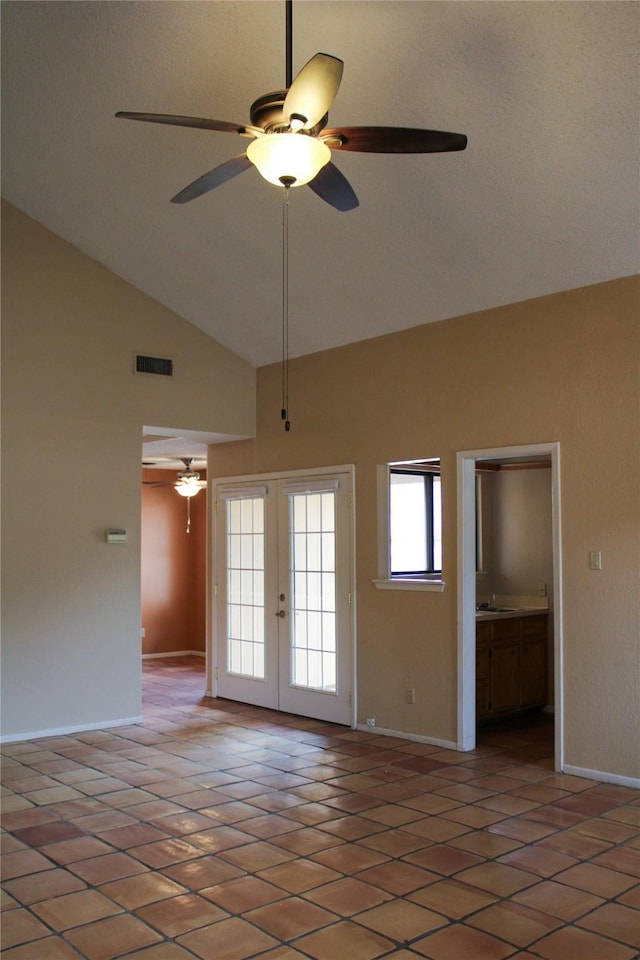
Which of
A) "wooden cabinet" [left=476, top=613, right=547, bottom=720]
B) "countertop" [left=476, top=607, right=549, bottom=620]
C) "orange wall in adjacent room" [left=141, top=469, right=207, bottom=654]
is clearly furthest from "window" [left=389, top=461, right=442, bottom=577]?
"orange wall in adjacent room" [left=141, top=469, right=207, bottom=654]

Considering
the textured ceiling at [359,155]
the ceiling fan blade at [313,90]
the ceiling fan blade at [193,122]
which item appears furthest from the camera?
the textured ceiling at [359,155]

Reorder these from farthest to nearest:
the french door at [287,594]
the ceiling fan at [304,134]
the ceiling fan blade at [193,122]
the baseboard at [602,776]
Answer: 1. the french door at [287,594]
2. the baseboard at [602,776]
3. the ceiling fan blade at [193,122]
4. the ceiling fan at [304,134]

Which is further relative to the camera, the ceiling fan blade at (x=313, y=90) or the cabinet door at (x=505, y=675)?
the cabinet door at (x=505, y=675)

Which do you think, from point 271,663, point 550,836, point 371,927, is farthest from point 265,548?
point 371,927

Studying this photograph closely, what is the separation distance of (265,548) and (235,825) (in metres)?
3.44

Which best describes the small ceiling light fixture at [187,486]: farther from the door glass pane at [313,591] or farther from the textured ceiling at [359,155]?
the textured ceiling at [359,155]

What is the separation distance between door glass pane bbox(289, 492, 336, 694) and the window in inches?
21.9

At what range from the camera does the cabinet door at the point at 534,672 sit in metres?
6.87

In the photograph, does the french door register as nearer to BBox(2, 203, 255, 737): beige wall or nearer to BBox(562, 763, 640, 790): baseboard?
BBox(2, 203, 255, 737): beige wall

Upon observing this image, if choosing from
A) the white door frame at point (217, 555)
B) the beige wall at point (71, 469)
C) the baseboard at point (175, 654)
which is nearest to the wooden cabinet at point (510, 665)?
the white door frame at point (217, 555)

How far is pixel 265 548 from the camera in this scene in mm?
7645

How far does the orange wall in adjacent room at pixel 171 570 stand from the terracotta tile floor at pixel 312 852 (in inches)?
196

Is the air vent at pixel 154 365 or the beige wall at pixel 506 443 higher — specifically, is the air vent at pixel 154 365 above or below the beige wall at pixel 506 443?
above

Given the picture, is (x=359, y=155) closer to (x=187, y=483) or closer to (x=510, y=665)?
(x=510, y=665)
